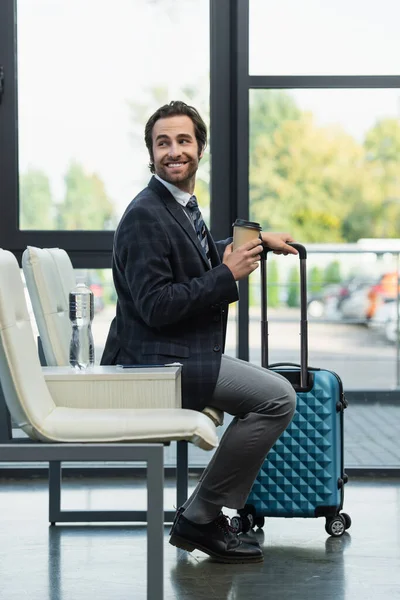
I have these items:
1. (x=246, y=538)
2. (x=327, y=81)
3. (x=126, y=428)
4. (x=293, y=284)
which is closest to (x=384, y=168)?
(x=327, y=81)

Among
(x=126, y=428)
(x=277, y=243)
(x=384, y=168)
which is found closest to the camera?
(x=126, y=428)

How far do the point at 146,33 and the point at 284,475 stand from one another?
1.92 meters

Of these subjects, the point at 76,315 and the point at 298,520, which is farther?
the point at 298,520

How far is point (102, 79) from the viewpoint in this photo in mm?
3988

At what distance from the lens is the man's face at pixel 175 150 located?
9.39ft

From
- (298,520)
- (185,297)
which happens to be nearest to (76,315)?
(185,297)

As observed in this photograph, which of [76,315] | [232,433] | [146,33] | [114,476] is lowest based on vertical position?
[114,476]

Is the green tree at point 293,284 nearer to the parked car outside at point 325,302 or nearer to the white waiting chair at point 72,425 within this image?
the parked car outside at point 325,302

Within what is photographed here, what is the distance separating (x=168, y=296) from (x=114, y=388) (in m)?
0.34

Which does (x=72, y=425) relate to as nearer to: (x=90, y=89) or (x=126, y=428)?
(x=126, y=428)

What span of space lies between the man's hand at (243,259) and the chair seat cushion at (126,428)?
0.54 m

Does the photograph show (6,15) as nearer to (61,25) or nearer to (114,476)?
(61,25)

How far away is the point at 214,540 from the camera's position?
2.80 metres

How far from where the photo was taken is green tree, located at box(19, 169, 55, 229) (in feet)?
13.1
